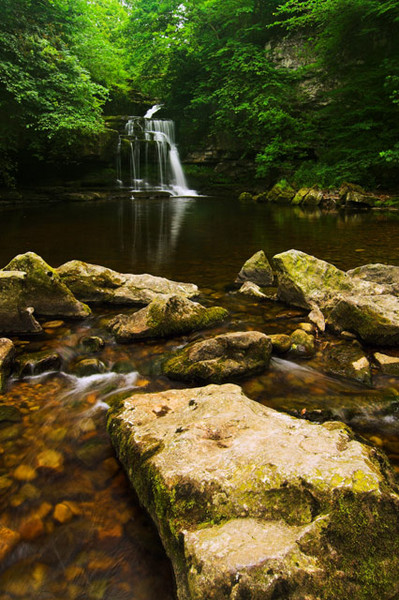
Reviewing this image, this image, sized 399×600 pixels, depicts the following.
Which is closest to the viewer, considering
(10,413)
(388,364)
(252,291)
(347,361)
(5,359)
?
(10,413)

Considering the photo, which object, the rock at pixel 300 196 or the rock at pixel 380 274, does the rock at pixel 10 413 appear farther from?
the rock at pixel 300 196

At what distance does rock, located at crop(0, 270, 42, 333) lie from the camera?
367 centimetres

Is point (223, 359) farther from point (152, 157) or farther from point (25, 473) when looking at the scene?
point (152, 157)

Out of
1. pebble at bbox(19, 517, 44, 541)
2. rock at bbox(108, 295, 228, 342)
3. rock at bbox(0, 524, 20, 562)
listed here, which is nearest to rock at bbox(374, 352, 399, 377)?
rock at bbox(108, 295, 228, 342)

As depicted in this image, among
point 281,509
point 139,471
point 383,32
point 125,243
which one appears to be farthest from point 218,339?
point 383,32

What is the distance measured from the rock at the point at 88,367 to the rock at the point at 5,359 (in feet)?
1.85

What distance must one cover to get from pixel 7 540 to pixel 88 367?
5.32 ft

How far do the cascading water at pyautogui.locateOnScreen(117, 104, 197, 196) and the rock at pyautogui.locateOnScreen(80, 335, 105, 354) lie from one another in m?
21.2

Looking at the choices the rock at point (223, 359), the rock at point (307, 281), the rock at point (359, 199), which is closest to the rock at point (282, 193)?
the rock at point (359, 199)

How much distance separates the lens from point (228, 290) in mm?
5355

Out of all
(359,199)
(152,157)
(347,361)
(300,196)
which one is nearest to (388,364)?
(347,361)

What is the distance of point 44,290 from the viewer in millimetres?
4262

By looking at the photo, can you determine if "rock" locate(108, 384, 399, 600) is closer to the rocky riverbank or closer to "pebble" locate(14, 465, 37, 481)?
the rocky riverbank

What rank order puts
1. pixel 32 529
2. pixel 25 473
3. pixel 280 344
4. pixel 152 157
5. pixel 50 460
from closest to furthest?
pixel 32 529 → pixel 25 473 → pixel 50 460 → pixel 280 344 → pixel 152 157
